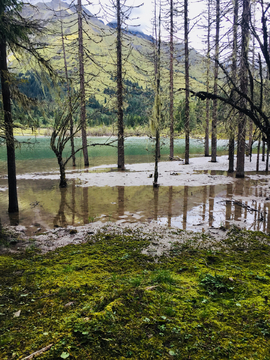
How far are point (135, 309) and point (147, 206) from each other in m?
7.77

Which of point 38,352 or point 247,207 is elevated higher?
point 38,352

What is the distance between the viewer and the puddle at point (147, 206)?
8320 millimetres

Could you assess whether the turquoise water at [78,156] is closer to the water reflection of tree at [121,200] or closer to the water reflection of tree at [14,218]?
the water reflection of tree at [121,200]

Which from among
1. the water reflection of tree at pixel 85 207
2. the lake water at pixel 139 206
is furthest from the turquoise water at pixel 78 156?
the lake water at pixel 139 206

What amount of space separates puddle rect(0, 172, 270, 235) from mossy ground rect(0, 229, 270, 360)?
3.53m

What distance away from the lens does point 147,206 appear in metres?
10.4

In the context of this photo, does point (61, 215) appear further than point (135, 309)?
Yes

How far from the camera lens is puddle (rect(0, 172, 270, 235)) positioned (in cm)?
832

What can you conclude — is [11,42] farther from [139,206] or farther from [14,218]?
[139,206]

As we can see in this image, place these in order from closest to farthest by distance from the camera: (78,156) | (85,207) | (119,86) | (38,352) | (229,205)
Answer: (38,352) < (229,205) < (85,207) < (119,86) < (78,156)

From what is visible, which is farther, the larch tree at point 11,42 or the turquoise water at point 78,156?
the turquoise water at point 78,156

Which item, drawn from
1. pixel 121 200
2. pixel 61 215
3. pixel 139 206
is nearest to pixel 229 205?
pixel 139 206

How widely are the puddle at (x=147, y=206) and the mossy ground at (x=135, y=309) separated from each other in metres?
3.53

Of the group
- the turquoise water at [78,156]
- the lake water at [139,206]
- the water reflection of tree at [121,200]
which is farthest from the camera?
the turquoise water at [78,156]
